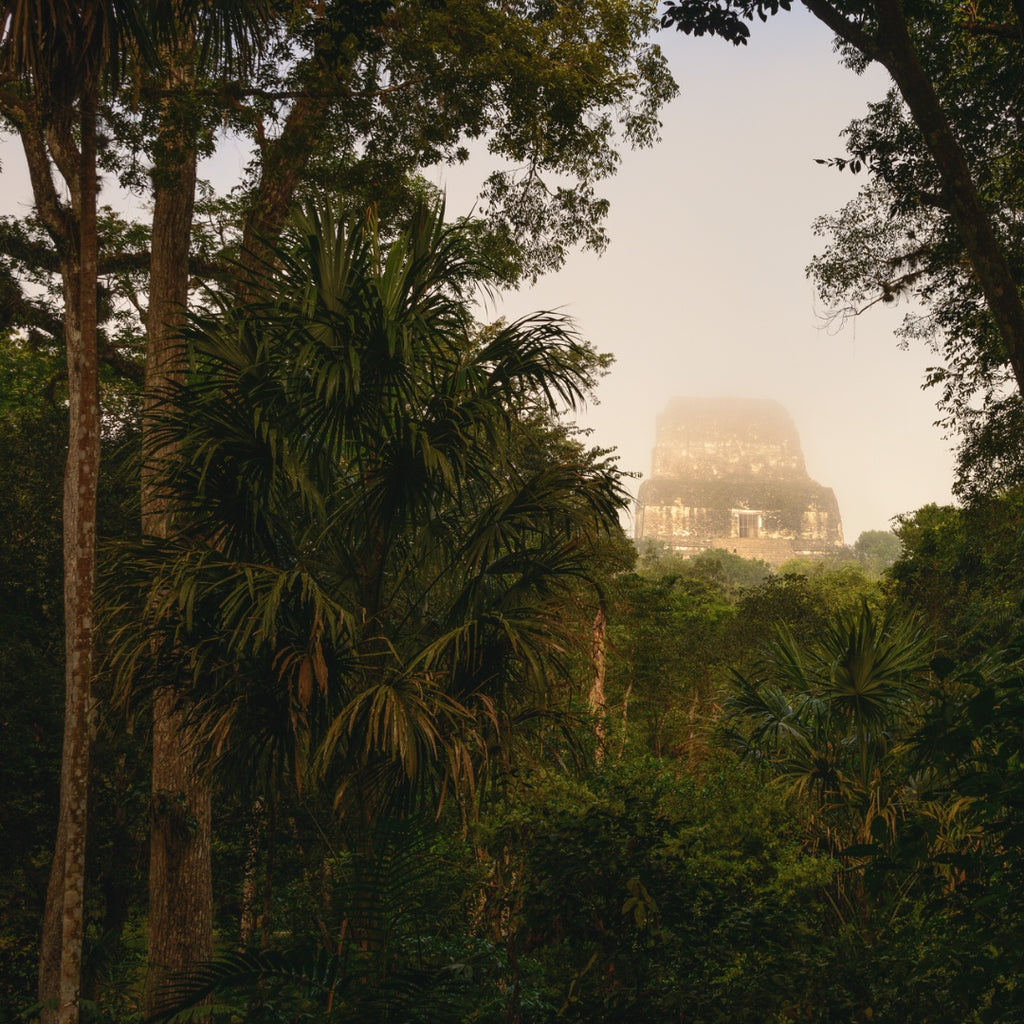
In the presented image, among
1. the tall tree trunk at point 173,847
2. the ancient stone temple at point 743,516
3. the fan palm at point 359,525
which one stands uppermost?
the ancient stone temple at point 743,516

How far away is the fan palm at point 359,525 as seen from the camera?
449cm

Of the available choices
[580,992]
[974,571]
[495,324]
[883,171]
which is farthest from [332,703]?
[974,571]

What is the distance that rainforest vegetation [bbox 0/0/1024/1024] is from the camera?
388 cm

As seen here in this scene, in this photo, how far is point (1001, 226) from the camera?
9.82m

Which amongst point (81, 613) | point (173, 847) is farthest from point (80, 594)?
point (173, 847)

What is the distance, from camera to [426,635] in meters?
5.31

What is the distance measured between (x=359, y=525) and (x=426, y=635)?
0.76 meters

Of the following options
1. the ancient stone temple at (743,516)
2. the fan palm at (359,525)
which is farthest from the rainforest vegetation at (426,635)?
the ancient stone temple at (743,516)

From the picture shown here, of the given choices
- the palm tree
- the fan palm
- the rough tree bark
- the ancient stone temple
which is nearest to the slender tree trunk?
the rough tree bark

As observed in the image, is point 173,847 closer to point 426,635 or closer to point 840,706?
point 426,635

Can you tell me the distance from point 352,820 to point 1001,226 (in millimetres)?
9133

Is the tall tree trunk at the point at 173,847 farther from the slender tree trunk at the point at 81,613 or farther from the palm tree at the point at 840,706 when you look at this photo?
the palm tree at the point at 840,706

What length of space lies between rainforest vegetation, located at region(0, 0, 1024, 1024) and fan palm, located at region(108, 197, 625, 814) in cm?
3

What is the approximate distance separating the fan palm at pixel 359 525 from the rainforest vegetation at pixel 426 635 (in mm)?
26
